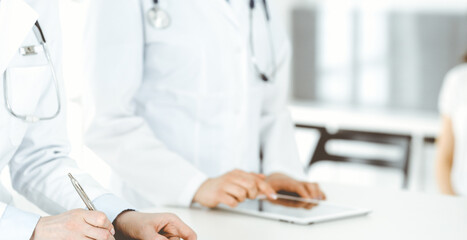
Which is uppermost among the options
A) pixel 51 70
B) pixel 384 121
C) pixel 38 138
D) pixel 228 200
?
pixel 51 70

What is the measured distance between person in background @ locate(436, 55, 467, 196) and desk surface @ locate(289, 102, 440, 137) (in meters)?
1.19

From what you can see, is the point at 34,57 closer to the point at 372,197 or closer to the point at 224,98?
the point at 224,98

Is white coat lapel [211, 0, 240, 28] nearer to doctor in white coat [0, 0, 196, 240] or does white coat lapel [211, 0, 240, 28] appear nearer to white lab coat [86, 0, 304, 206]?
white lab coat [86, 0, 304, 206]

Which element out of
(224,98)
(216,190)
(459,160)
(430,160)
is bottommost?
(430,160)

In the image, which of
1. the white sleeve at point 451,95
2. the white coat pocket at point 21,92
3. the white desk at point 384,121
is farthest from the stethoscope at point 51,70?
the white desk at point 384,121

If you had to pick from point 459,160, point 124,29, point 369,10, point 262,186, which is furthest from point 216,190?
point 369,10

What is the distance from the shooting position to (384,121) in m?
3.97

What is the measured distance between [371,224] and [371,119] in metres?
2.87

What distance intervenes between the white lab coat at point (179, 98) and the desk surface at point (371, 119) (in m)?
2.21

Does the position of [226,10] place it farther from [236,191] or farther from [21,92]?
[21,92]

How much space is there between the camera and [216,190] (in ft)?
4.25

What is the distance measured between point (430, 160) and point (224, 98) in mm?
2607

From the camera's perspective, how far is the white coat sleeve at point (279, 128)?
1.62 meters

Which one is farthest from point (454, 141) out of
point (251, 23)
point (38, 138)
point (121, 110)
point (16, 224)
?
point (16, 224)
